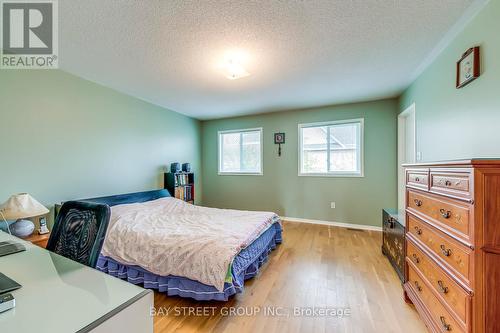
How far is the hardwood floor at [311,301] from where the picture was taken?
1607 mm

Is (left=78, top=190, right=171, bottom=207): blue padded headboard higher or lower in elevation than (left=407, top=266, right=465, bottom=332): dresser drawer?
higher

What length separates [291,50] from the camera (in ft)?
7.20

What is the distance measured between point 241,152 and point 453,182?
4196 mm

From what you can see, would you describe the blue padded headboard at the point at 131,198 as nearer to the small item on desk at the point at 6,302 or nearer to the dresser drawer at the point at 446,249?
the small item on desk at the point at 6,302

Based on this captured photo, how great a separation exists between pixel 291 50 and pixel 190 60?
1149 millimetres

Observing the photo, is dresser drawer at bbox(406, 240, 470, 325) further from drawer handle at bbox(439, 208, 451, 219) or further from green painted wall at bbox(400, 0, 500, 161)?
green painted wall at bbox(400, 0, 500, 161)

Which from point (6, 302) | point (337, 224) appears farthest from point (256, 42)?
point (337, 224)

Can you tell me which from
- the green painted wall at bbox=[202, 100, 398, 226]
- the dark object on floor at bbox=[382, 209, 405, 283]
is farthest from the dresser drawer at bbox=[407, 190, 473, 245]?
the green painted wall at bbox=[202, 100, 398, 226]

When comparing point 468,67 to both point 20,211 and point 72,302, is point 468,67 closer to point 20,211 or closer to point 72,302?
point 72,302

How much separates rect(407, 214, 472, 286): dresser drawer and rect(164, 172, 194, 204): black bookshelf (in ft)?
12.3

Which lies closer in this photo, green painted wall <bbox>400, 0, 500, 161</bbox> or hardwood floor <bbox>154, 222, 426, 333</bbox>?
green painted wall <bbox>400, 0, 500, 161</bbox>

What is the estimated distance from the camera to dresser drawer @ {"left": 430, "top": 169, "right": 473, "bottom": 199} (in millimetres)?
1042

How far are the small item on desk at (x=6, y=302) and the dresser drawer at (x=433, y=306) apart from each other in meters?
1.96

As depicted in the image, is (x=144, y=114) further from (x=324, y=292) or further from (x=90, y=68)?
(x=324, y=292)
